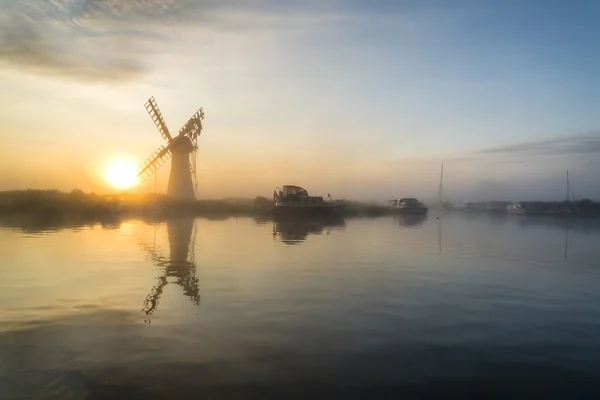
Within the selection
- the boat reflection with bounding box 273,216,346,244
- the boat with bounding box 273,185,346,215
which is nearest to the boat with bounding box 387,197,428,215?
the boat with bounding box 273,185,346,215

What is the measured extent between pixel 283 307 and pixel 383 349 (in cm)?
462

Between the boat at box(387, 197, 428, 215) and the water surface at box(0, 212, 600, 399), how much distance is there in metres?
74.9

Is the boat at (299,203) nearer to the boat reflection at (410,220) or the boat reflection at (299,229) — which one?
the boat reflection at (299,229)

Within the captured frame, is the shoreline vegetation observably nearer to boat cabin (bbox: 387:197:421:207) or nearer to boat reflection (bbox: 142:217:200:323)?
boat cabin (bbox: 387:197:421:207)

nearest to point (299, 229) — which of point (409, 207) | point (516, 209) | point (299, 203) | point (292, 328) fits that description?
point (299, 203)

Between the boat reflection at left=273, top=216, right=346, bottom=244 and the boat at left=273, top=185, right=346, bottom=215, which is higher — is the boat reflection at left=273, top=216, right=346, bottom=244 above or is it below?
below

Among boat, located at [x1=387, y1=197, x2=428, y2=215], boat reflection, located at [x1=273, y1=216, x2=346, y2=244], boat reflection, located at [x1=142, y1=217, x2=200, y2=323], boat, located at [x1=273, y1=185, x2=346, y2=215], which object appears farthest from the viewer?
boat, located at [x1=387, y1=197, x2=428, y2=215]

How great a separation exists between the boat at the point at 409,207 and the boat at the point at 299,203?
77.1 feet

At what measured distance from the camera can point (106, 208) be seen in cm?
7381

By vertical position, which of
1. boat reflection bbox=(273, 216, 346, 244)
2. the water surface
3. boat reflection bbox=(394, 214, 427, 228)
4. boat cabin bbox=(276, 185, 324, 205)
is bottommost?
the water surface

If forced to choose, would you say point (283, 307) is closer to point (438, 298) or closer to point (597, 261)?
point (438, 298)

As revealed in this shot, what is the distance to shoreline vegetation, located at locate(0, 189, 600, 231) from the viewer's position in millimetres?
64438

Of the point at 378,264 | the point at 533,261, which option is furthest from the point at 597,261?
the point at 378,264

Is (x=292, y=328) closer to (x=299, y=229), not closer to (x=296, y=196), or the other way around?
(x=299, y=229)
